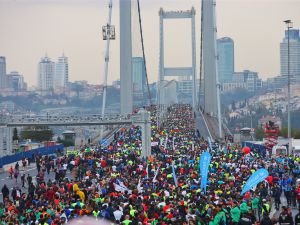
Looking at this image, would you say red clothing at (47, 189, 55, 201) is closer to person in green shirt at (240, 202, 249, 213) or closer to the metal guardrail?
person in green shirt at (240, 202, 249, 213)

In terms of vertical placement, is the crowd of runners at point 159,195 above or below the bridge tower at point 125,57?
below

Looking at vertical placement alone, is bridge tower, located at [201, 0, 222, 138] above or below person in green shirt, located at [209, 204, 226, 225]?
above

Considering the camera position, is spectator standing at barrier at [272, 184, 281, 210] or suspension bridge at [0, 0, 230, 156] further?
suspension bridge at [0, 0, 230, 156]

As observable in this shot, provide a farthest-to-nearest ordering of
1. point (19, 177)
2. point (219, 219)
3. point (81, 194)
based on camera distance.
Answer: point (19, 177) → point (81, 194) → point (219, 219)

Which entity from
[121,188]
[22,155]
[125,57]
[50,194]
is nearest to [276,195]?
[121,188]

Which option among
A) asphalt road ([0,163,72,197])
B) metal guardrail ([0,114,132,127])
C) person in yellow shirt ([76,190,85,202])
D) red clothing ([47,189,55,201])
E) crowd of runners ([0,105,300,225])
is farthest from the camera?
metal guardrail ([0,114,132,127])

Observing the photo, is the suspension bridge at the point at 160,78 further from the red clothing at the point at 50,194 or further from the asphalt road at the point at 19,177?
the red clothing at the point at 50,194

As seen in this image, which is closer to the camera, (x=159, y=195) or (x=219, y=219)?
(x=219, y=219)

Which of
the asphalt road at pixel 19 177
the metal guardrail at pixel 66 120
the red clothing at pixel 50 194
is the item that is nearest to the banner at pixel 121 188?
the red clothing at pixel 50 194

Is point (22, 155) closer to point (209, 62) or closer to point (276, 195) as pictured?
point (276, 195)

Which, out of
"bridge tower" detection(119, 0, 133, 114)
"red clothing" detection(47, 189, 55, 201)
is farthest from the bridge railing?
"red clothing" detection(47, 189, 55, 201)
